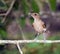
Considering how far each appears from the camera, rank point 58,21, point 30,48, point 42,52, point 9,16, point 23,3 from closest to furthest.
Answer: point 23,3, point 9,16, point 42,52, point 30,48, point 58,21

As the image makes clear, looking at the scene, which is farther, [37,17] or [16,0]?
[37,17]

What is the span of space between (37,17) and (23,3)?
1.08ft

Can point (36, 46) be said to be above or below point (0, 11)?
below

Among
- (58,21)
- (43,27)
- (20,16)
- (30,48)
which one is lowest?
(58,21)

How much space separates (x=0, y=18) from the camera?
6.56 feet

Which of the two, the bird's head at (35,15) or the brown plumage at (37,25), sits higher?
the bird's head at (35,15)

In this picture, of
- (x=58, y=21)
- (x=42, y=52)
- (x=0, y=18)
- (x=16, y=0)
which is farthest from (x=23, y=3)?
(x=58, y=21)

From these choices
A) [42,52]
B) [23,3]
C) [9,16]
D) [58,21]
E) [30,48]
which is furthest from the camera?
[58,21]

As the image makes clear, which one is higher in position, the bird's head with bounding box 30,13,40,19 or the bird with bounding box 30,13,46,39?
the bird's head with bounding box 30,13,40,19

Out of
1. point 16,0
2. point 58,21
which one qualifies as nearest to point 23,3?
point 16,0

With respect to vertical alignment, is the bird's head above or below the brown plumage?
above

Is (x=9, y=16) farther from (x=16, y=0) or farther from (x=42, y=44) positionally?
(x=42, y=44)

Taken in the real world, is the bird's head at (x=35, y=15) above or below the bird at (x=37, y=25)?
above

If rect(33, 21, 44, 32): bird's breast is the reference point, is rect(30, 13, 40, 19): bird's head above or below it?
above
